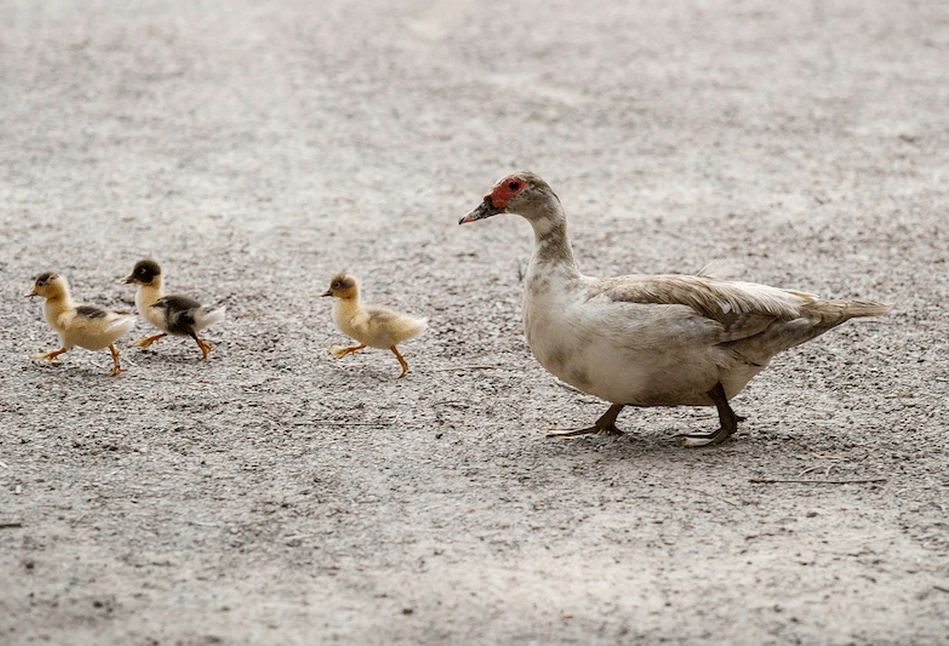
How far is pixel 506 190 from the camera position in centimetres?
573

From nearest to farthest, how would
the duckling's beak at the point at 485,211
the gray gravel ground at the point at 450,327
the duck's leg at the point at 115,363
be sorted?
the gray gravel ground at the point at 450,327, the duckling's beak at the point at 485,211, the duck's leg at the point at 115,363

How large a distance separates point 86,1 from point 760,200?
28.4ft

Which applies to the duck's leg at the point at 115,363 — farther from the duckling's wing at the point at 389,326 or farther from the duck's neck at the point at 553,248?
the duck's neck at the point at 553,248

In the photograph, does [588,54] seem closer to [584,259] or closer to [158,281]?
[584,259]

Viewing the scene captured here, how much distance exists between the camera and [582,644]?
396 centimetres

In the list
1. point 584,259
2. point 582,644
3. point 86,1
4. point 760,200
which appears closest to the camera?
point 582,644

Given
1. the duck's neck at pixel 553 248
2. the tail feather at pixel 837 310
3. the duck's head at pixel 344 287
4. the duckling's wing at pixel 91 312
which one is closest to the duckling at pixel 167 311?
the duckling's wing at pixel 91 312

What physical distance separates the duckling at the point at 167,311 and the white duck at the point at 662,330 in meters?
1.88

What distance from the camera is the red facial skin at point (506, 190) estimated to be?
5719 mm

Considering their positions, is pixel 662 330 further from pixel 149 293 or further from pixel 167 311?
pixel 149 293

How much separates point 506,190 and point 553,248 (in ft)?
1.14

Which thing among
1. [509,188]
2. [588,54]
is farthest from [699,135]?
[509,188]

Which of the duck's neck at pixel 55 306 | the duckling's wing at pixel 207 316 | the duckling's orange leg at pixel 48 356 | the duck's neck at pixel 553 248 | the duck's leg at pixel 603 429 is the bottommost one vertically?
the duckling's orange leg at pixel 48 356

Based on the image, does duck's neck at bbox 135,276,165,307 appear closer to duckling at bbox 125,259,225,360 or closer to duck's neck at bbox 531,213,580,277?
duckling at bbox 125,259,225,360
